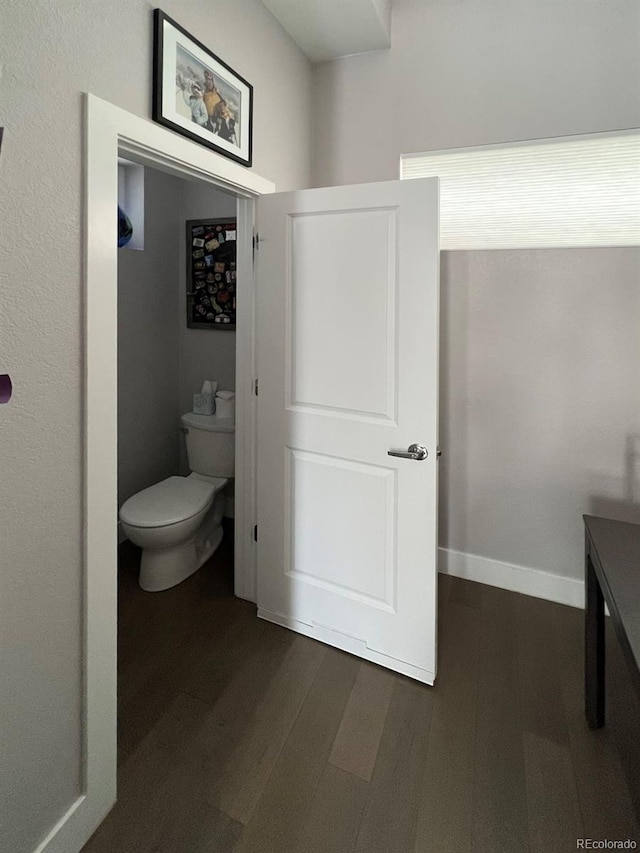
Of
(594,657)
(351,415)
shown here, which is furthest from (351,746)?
(351,415)

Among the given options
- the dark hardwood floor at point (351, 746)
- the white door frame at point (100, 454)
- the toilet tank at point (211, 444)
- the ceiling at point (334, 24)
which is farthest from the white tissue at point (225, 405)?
the ceiling at point (334, 24)

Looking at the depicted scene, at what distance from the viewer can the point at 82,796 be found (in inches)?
49.7

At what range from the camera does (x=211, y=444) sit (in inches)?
112

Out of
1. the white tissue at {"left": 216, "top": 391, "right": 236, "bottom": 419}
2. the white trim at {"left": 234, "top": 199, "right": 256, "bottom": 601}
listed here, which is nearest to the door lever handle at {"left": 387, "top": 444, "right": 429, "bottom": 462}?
the white trim at {"left": 234, "top": 199, "right": 256, "bottom": 601}

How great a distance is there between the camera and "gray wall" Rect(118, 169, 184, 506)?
111 inches

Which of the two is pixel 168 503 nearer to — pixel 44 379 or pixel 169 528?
pixel 169 528

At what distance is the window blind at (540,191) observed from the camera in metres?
2.06

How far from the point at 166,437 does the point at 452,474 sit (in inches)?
72.4

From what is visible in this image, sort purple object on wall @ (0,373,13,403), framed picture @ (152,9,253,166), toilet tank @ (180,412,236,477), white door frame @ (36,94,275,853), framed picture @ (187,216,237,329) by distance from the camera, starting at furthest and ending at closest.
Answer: framed picture @ (187,216,237,329)
toilet tank @ (180,412,236,477)
framed picture @ (152,9,253,166)
white door frame @ (36,94,275,853)
purple object on wall @ (0,373,13,403)

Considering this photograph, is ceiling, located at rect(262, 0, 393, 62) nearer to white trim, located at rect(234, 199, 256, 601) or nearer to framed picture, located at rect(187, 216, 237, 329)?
white trim, located at rect(234, 199, 256, 601)

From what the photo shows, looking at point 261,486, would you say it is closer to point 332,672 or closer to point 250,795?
point 332,672

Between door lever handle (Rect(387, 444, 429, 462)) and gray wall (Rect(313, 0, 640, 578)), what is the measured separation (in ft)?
2.68

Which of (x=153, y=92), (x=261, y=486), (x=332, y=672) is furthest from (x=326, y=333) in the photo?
(x=332, y=672)

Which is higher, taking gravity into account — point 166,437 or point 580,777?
point 166,437
